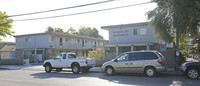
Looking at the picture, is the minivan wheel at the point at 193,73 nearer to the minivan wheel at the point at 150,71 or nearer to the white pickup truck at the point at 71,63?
the minivan wheel at the point at 150,71

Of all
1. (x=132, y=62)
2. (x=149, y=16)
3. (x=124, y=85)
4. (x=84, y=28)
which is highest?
(x=84, y=28)

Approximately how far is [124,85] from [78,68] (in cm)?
653

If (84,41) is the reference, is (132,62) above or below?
below

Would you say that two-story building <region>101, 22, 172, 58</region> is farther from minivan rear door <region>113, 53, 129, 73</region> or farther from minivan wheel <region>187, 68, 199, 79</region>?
minivan wheel <region>187, 68, 199, 79</region>

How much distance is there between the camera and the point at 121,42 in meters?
23.7

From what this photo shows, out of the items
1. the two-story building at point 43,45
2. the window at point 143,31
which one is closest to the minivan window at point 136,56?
the window at point 143,31

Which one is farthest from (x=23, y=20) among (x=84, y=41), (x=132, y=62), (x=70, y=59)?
(x=84, y=41)

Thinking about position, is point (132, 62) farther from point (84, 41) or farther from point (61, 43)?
point (84, 41)

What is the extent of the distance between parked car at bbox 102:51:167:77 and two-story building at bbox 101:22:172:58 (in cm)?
904

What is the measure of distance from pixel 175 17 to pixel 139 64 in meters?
4.18

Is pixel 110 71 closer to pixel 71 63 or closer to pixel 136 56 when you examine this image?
pixel 136 56

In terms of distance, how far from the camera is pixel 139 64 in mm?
12211

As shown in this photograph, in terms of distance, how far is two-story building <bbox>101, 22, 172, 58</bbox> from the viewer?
22.1 m

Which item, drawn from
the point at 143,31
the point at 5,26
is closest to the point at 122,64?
the point at 143,31
